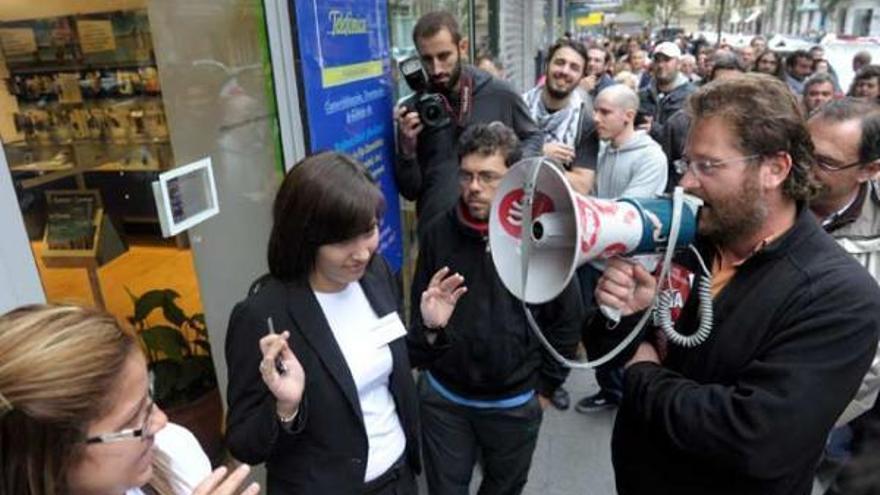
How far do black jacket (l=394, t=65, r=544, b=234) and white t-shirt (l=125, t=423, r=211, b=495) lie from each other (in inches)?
67.3

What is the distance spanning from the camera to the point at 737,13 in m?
56.6

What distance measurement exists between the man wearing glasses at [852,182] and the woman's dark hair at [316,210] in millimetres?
1437

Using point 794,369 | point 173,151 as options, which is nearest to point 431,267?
point 173,151

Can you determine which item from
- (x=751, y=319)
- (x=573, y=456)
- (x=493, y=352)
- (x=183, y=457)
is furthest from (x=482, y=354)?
(x=573, y=456)

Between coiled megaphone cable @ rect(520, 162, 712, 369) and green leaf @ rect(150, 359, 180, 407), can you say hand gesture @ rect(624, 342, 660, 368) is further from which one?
green leaf @ rect(150, 359, 180, 407)

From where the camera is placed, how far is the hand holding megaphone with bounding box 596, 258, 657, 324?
55.8 inches

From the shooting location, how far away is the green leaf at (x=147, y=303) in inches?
102

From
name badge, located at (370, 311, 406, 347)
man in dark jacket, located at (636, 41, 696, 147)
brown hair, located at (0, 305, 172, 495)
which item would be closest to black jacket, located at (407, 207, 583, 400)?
name badge, located at (370, 311, 406, 347)

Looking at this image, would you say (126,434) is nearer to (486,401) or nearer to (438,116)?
(486,401)

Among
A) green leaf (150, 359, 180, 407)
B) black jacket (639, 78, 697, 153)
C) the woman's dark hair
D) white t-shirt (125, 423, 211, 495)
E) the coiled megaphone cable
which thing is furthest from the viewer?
black jacket (639, 78, 697, 153)

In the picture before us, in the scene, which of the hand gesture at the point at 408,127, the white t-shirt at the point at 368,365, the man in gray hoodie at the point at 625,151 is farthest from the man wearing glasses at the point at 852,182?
the hand gesture at the point at 408,127

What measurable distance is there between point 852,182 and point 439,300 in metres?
1.46

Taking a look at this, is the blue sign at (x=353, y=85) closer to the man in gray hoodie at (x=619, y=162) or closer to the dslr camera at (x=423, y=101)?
the dslr camera at (x=423, y=101)

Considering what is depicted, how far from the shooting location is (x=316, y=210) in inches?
59.8
